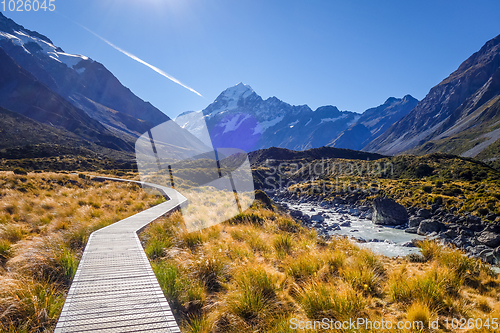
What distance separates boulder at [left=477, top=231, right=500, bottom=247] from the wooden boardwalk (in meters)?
24.4

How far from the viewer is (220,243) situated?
6.95 meters

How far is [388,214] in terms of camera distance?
28.6 meters

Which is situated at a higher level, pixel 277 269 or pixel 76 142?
pixel 76 142

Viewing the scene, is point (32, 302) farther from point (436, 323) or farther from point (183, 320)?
point (436, 323)

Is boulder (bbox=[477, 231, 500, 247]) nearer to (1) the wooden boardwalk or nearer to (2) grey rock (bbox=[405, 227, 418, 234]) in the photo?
(2) grey rock (bbox=[405, 227, 418, 234])

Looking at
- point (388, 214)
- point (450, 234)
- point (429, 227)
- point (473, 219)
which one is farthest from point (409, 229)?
point (473, 219)

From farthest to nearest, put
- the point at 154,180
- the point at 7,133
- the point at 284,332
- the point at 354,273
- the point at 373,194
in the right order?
the point at 7,133 < the point at 373,194 < the point at 154,180 < the point at 354,273 < the point at 284,332

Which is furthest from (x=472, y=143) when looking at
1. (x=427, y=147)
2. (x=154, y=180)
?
(x=154, y=180)

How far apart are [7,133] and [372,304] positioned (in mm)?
118153

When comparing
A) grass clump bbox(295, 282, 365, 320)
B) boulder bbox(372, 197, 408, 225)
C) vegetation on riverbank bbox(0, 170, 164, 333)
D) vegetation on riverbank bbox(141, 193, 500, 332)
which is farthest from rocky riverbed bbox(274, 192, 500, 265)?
vegetation on riverbank bbox(0, 170, 164, 333)

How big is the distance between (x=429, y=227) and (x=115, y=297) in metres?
29.0

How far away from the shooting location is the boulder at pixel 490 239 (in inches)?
654

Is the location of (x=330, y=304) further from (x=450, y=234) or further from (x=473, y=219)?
(x=473, y=219)

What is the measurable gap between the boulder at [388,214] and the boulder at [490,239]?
1004cm
